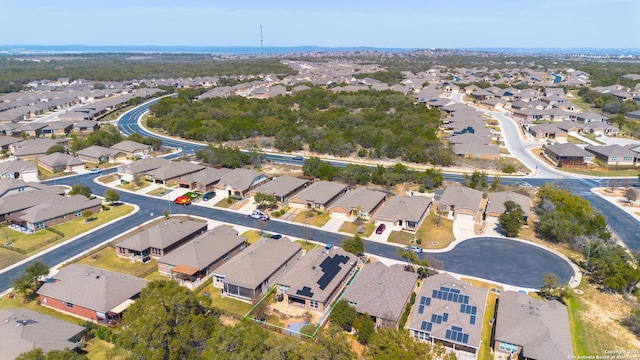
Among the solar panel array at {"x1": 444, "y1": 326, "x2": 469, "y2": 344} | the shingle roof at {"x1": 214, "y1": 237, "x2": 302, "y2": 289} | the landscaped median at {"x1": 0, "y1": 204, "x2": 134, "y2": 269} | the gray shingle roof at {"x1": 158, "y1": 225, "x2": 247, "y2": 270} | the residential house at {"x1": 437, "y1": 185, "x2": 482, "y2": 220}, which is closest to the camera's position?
the solar panel array at {"x1": 444, "y1": 326, "x2": 469, "y2": 344}

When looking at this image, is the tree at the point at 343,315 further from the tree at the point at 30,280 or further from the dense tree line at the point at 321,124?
the dense tree line at the point at 321,124

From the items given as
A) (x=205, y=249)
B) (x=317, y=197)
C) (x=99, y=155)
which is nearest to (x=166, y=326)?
(x=205, y=249)

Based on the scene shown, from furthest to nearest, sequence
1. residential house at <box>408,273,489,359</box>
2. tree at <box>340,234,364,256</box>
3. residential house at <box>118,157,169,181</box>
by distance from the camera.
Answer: residential house at <box>118,157,169,181</box> < tree at <box>340,234,364,256</box> < residential house at <box>408,273,489,359</box>

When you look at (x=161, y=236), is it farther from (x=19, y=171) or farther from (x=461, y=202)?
(x=19, y=171)

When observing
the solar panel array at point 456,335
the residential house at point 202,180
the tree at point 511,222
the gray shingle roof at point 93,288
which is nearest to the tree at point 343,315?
the solar panel array at point 456,335

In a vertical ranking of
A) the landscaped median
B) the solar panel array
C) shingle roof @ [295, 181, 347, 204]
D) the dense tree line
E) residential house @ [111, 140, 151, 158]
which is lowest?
the landscaped median

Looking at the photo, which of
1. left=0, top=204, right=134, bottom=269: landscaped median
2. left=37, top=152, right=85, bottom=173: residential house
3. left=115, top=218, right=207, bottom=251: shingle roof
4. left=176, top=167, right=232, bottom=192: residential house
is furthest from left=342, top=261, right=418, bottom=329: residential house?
left=37, top=152, right=85, bottom=173: residential house

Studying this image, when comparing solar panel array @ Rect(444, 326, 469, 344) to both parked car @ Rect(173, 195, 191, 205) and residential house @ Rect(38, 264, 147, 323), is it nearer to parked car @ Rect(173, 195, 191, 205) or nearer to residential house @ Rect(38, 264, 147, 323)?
residential house @ Rect(38, 264, 147, 323)
